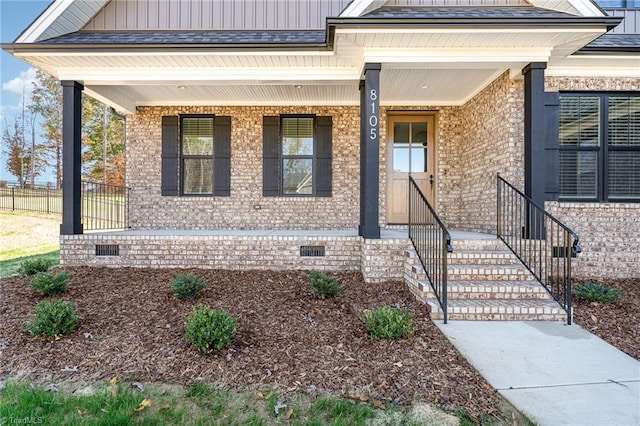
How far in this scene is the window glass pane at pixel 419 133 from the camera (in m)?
7.35

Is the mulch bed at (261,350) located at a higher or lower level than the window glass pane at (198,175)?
lower

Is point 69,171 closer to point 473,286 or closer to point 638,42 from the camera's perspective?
point 473,286

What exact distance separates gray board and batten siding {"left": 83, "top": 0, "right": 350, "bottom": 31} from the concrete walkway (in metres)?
5.40

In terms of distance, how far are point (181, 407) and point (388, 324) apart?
168 cm

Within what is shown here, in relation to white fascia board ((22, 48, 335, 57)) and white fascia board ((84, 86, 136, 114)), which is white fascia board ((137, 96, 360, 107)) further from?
white fascia board ((22, 48, 335, 57))

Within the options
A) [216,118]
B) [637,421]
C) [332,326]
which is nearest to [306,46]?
[216,118]

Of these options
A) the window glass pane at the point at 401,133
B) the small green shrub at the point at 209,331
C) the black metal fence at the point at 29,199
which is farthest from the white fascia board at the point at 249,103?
the black metal fence at the point at 29,199

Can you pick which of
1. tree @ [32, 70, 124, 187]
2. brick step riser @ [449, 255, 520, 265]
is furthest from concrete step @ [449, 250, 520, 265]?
tree @ [32, 70, 124, 187]

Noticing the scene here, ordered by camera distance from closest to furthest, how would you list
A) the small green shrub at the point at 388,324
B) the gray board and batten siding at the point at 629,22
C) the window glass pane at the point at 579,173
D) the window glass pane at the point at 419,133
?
the small green shrub at the point at 388,324, the window glass pane at the point at 579,173, the gray board and batten siding at the point at 629,22, the window glass pane at the point at 419,133

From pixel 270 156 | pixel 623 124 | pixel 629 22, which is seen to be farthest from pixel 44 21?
pixel 629 22

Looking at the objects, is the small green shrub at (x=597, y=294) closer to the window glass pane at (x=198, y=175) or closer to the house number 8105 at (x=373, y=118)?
the house number 8105 at (x=373, y=118)

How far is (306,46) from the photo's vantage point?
4.89 meters

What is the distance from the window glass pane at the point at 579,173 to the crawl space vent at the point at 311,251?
12.9 ft

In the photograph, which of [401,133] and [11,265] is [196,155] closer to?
→ [11,265]
